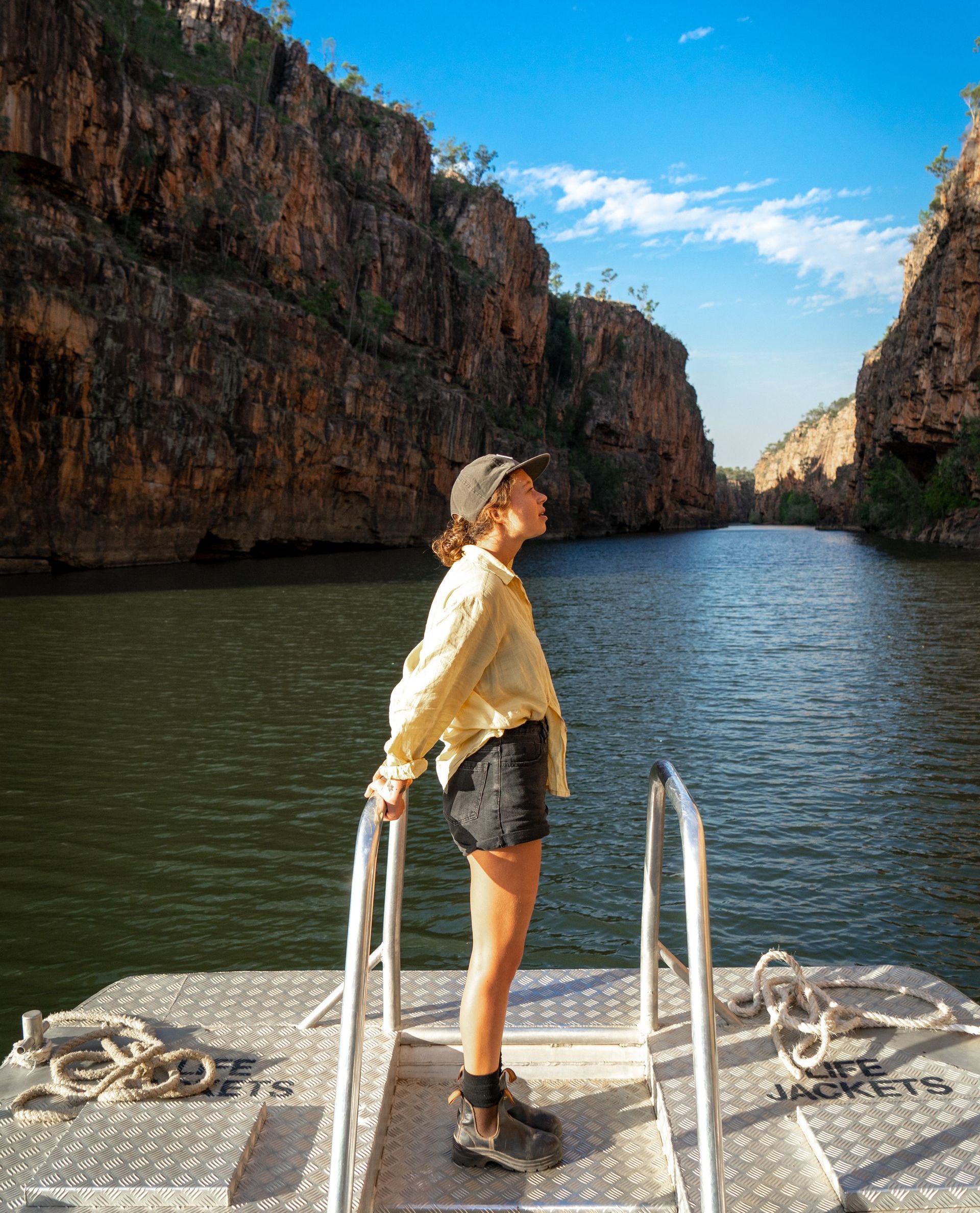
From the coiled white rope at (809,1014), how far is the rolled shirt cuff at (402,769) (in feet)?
5.30

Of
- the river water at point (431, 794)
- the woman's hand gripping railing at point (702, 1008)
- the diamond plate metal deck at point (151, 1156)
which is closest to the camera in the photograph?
the woman's hand gripping railing at point (702, 1008)

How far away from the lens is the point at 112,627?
772 inches

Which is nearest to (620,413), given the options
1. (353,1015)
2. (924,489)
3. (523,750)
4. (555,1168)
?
(924,489)

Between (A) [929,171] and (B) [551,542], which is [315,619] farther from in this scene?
(A) [929,171]

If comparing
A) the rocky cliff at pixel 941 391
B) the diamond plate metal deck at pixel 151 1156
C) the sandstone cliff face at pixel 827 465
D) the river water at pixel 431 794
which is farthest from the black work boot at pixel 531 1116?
the sandstone cliff face at pixel 827 465

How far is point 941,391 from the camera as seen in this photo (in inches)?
2344

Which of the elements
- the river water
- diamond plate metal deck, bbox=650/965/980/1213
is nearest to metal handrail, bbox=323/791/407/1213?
diamond plate metal deck, bbox=650/965/980/1213

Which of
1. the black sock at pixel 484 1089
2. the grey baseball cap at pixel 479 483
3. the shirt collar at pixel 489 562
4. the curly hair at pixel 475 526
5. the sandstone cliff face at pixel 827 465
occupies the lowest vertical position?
the black sock at pixel 484 1089

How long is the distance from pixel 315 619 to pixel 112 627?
4.44m

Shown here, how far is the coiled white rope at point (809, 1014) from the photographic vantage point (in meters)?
3.15

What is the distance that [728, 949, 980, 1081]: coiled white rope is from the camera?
3.15 metres

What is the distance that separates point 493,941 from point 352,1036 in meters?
0.52

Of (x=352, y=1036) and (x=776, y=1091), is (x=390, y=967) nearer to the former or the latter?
(x=352, y=1036)

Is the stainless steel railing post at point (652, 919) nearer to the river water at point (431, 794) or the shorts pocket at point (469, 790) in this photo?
the shorts pocket at point (469, 790)
